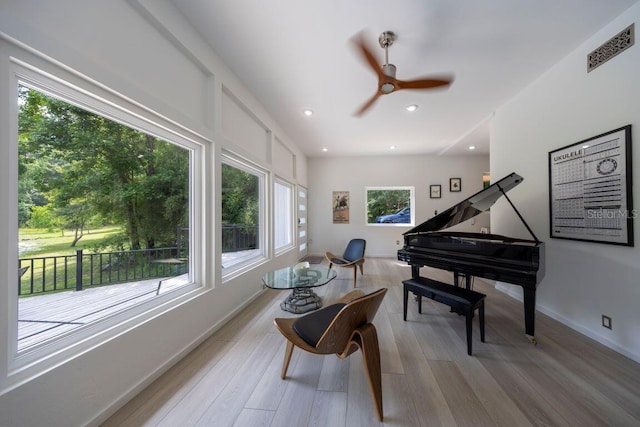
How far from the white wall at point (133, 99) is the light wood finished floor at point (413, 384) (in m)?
0.22

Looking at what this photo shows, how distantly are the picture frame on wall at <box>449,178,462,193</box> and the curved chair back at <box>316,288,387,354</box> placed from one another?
571cm

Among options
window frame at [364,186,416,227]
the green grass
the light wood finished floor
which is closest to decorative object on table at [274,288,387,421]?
the light wood finished floor

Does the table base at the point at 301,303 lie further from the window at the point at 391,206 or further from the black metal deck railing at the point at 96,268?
the window at the point at 391,206

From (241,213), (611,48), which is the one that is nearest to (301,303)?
(241,213)

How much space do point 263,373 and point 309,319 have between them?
1.79ft

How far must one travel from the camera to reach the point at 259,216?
369 centimetres

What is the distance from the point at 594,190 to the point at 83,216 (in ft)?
13.8

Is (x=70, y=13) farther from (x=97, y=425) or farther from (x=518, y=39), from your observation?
(x=518, y=39)

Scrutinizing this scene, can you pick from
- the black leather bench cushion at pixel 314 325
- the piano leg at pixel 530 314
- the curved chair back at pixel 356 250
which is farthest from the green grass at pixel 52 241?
the curved chair back at pixel 356 250

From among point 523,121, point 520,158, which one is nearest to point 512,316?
point 520,158

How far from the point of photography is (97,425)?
4.20 feet

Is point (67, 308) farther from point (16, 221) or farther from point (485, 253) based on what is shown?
point (485, 253)

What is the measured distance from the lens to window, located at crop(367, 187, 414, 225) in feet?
20.4

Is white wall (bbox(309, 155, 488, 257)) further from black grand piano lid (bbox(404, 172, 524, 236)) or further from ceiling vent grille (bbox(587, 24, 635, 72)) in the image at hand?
ceiling vent grille (bbox(587, 24, 635, 72))
